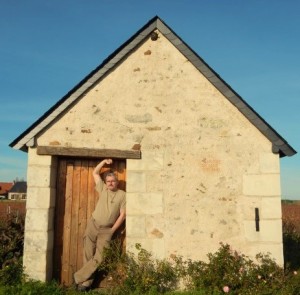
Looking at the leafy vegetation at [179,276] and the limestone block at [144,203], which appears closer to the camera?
the leafy vegetation at [179,276]

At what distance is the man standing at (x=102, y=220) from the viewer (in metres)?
6.07

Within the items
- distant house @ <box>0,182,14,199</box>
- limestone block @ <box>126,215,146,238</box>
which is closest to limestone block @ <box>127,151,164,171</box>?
limestone block @ <box>126,215,146,238</box>

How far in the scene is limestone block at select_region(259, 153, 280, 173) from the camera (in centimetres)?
614

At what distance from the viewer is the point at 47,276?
6043mm

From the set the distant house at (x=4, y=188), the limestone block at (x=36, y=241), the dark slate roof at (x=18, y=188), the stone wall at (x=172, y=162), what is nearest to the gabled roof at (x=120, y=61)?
the stone wall at (x=172, y=162)

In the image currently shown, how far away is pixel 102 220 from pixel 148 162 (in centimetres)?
128

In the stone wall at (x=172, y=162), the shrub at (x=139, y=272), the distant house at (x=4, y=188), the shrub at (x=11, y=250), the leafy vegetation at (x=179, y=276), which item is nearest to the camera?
the leafy vegetation at (x=179, y=276)

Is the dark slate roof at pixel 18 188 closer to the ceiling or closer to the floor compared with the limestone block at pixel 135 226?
closer to the ceiling

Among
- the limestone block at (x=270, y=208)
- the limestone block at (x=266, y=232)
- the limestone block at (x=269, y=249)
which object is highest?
the limestone block at (x=270, y=208)

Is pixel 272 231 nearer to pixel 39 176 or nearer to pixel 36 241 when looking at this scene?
pixel 36 241

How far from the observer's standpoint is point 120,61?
6.54m

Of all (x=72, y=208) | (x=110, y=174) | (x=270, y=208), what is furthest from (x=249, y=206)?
(x=72, y=208)

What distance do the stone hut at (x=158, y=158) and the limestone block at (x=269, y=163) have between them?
2 centimetres

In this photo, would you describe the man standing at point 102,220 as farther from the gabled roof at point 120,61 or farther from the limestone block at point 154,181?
the gabled roof at point 120,61
